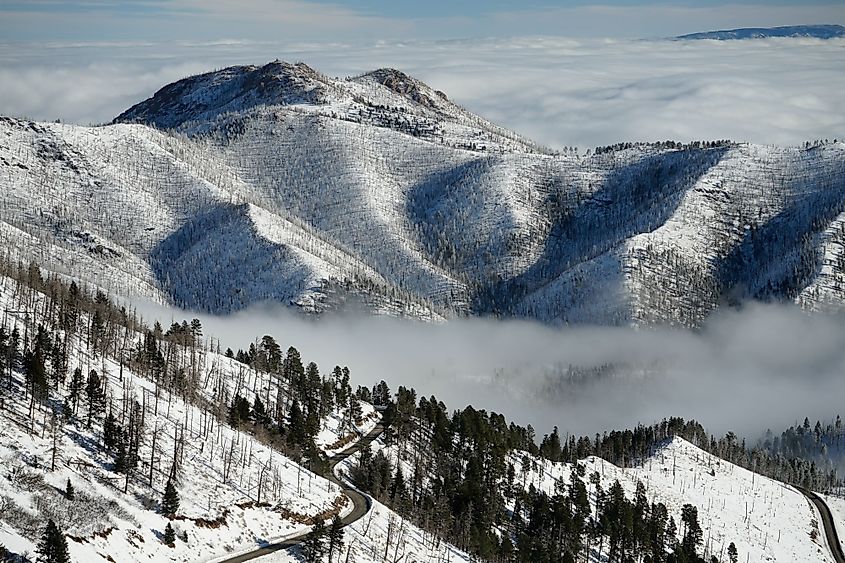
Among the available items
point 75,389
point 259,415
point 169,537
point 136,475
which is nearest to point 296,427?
point 259,415

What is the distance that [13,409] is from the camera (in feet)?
458

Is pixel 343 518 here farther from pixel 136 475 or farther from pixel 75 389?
pixel 75 389

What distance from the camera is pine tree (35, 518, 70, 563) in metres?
104

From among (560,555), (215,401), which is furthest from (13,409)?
(560,555)

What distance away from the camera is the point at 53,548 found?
342 ft

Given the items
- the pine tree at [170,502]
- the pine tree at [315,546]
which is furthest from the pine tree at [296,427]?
the pine tree at [170,502]

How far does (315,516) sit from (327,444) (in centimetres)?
4954

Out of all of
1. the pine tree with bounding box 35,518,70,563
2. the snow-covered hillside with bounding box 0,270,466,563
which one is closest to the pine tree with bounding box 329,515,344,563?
the snow-covered hillside with bounding box 0,270,466,563

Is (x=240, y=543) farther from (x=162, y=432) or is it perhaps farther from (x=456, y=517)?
(x=456, y=517)

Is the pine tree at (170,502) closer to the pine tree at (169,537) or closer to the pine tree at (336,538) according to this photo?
the pine tree at (169,537)

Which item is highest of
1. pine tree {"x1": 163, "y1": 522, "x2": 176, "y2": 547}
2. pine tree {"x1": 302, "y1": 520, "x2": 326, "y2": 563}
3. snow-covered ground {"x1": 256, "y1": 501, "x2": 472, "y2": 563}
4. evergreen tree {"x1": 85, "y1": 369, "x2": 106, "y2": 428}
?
evergreen tree {"x1": 85, "y1": 369, "x2": 106, "y2": 428}

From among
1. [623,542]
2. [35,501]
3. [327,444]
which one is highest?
[35,501]

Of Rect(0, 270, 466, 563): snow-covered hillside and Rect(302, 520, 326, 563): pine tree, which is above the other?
Rect(0, 270, 466, 563): snow-covered hillside

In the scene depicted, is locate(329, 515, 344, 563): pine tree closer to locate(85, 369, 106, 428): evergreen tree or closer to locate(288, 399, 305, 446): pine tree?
locate(85, 369, 106, 428): evergreen tree
